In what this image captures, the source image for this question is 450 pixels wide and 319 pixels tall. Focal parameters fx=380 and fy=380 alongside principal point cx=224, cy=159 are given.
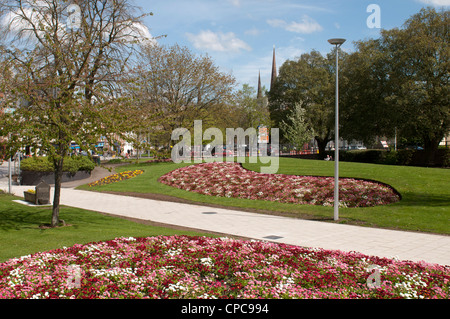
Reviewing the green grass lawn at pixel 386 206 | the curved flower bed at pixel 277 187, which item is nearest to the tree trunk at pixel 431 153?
the green grass lawn at pixel 386 206

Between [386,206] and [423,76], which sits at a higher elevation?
[423,76]

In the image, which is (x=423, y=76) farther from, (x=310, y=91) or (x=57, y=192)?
(x=57, y=192)

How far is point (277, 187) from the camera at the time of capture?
62.4 feet

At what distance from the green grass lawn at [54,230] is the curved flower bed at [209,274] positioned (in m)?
1.02

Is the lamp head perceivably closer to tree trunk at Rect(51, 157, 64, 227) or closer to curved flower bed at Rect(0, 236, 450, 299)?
curved flower bed at Rect(0, 236, 450, 299)

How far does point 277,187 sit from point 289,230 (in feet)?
22.2

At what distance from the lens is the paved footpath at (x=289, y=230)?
967 centimetres

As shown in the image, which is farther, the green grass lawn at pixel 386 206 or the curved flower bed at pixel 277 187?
the curved flower bed at pixel 277 187

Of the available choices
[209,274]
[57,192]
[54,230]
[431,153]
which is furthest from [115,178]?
[431,153]

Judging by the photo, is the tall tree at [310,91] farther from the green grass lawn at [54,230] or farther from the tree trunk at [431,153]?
the green grass lawn at [54,230]

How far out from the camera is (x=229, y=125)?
43312mm

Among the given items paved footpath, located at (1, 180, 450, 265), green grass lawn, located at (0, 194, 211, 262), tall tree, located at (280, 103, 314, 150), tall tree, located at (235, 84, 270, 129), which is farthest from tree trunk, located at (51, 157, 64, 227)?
tall tree, located at (235, 84, 270, 129)

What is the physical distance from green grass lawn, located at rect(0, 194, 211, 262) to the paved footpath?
1558mm
